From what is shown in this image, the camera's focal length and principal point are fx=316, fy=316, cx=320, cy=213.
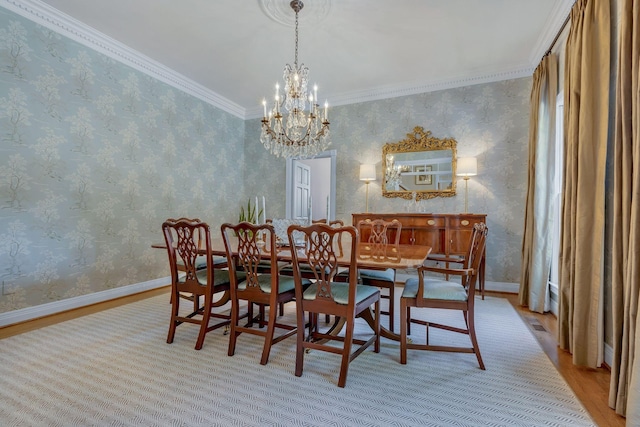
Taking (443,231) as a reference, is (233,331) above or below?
below

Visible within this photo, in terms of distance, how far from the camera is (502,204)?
4.12 metres

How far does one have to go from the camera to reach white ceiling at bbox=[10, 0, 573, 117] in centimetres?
286

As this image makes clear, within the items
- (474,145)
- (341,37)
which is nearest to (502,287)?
(474,145)

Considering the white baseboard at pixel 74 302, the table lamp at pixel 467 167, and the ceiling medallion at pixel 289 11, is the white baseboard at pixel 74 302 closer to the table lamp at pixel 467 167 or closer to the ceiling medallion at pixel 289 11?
the ceiling medallion at pixel 289 11

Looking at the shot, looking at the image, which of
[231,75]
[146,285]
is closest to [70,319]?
[146,285]

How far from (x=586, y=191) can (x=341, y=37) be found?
261 centimetres

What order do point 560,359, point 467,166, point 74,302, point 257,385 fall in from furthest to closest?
point 467,166, point 74,302, point 560,359, point 257,385

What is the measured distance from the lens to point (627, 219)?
5.29 ft

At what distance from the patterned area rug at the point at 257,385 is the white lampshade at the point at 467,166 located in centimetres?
212

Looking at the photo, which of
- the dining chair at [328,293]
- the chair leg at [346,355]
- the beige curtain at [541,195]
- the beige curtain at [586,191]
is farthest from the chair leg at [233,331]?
the beige curtain at [541,195]

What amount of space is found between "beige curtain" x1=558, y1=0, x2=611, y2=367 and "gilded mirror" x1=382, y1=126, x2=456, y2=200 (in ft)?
6.68

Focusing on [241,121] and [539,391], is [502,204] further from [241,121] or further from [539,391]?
[241,121]

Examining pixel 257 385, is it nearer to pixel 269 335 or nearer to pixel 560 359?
pixel 269 335

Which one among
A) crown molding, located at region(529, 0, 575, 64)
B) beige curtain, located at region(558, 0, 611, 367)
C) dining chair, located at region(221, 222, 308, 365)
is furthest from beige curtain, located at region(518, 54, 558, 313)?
dining chair, located at region(221, 222, 308, 365)
